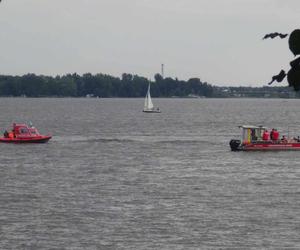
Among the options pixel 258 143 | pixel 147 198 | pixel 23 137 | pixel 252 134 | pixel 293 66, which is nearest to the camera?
pixel 293 66

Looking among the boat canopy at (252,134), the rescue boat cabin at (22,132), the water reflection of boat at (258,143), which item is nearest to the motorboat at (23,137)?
the rescue boat cabin at (22,132)

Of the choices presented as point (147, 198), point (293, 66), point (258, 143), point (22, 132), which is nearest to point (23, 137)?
point (22, 132)

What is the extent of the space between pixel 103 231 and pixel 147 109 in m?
163

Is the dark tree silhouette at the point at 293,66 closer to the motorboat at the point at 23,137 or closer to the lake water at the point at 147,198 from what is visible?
the lake water at the point at 147,198

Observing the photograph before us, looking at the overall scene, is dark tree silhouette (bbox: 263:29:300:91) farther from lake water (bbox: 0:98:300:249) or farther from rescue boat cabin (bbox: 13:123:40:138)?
rescue boat cabin (bbox: 13:123:40:138)

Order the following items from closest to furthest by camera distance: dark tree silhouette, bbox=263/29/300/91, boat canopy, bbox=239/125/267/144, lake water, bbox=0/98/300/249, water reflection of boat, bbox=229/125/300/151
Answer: dark tree silhouette, bbox=263/29/300/91, lake water, bbox=0/98/300/249, boat canopy, bbox=239/125/267/144, water reflection of boat, bbox=229/125/300/151

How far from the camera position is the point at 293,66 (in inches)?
219

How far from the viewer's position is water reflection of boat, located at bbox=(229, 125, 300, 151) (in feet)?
259

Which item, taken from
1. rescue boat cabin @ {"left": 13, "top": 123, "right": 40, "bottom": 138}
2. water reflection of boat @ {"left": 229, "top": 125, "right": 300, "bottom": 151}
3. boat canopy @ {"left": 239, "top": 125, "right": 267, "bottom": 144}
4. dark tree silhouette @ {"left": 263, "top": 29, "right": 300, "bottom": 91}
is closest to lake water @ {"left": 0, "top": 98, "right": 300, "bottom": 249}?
water reflection of boat @ {"left": 229, "top": 125, "right": 300, "bottom": 151}

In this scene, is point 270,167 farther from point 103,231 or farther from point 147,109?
point 147,109

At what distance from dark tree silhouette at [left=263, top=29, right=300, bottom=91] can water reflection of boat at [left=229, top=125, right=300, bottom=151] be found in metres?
72.8

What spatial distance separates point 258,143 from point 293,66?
75031 mm

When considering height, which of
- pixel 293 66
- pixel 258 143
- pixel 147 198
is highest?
pixel 293 66

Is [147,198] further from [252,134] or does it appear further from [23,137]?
[23,137]
